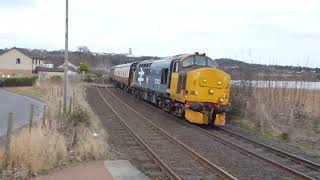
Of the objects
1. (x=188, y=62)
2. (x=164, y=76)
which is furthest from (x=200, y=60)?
(x=164, y=76)

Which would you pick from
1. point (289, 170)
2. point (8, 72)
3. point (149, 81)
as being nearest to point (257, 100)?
point (149, 81)

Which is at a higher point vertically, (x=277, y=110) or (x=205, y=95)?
(x=205, y=95)

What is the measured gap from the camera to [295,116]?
23688mm

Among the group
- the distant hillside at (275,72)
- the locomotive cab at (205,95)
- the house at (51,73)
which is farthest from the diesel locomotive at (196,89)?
the house at (51,73)

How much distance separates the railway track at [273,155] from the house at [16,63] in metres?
97.3

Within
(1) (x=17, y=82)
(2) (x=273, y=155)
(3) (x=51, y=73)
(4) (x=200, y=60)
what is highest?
(4) (x=200, y=60)

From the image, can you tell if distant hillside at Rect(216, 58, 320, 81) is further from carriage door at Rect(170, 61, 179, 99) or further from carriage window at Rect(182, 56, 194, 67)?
carriage door at Rect(170, 61, 179, 99)

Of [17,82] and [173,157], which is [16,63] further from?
[173,157]

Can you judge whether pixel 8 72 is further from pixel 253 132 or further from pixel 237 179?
pixel 237 179

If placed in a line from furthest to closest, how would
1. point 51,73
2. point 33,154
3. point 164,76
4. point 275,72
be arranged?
1. point 51,73
2. point 164,76
3. point 275,72
4. point 33,154

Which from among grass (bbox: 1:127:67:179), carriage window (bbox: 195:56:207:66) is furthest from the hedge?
grass (bbox: 1:127:67:179)

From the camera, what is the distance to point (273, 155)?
581 inches

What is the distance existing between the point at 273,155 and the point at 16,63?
104 m

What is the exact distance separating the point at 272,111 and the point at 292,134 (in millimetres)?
3500
